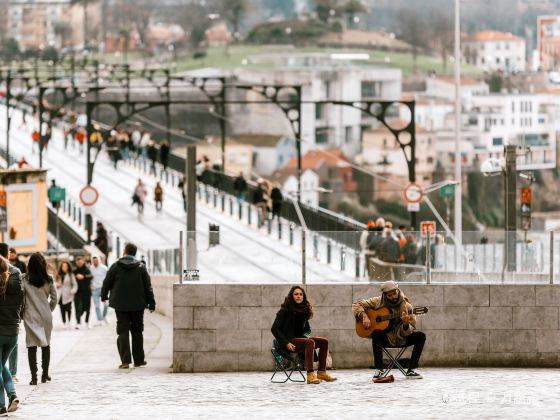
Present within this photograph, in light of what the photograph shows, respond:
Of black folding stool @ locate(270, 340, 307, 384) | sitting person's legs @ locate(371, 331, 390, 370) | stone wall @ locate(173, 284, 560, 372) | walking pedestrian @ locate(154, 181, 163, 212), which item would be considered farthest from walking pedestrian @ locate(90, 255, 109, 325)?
walking pedestrian @ locate(154, 181, 163, 212)

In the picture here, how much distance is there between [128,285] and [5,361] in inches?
161

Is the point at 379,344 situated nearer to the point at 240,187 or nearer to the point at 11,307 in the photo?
the point at 11,307

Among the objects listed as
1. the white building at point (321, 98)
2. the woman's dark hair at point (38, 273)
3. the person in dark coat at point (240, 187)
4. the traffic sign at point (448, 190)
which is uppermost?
the white building at point (321, 98)

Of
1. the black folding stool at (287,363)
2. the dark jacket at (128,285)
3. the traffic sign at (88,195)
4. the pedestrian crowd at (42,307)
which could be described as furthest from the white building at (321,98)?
the black folding stool at (287,363)

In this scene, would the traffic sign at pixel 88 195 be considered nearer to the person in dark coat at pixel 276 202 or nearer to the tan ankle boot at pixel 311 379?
the person in dark coat at pixel 276 202

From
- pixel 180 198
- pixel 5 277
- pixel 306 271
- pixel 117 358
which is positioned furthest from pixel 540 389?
pixel 180 198

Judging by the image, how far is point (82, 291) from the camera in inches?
1102

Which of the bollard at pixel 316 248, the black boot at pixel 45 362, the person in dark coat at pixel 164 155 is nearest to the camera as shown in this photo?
the black boot at pixel 45 362

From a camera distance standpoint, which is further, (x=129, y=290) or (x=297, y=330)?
(x=129, y=290)

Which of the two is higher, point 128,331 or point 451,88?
point 451,88

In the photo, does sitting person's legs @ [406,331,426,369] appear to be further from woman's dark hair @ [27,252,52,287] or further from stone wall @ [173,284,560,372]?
woman's dark hair @ [27,252,52,287]

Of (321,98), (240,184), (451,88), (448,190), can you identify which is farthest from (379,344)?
(451,88)

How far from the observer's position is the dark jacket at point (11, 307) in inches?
582

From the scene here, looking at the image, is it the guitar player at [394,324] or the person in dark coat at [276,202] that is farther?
the person in dark coat at [276,202]
